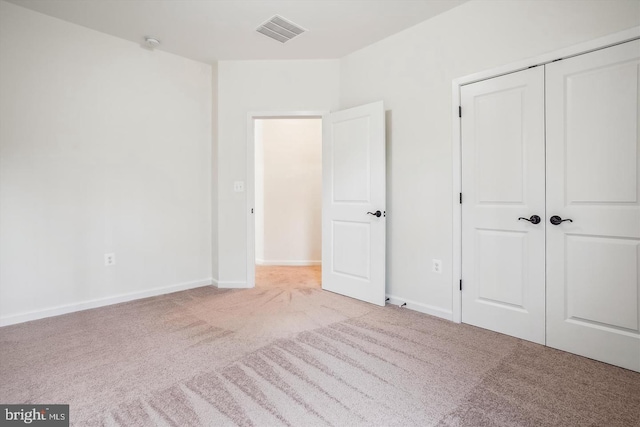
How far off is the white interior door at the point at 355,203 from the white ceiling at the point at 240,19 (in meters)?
0.71

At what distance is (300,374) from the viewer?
1.85m

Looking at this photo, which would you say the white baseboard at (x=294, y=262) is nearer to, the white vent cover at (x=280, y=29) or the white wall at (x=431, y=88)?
the white wall at (x=431, y=88)

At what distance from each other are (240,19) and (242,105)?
3.38 feet

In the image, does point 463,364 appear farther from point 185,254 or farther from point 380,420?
point 185,254

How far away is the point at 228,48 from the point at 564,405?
3.97 meters

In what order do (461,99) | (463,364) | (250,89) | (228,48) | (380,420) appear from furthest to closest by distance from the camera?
(250,89) < (228,48) < (461,99) < (463,364) < (380,420)

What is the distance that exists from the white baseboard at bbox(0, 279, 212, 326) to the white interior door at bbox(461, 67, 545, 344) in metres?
2.99

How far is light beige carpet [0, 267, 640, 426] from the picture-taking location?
151 centimetres

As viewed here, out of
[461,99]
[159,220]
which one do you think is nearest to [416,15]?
[461,99]

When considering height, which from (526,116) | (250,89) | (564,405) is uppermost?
(250,89)

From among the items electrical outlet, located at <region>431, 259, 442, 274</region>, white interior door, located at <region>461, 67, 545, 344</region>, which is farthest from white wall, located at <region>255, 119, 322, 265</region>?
white interior door, located at <region>461, 67, 545, 344</region>

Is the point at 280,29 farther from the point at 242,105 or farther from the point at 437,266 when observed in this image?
→ the point at 437,266

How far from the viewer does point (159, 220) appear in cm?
354

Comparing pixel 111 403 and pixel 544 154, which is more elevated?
pixel 544 154
